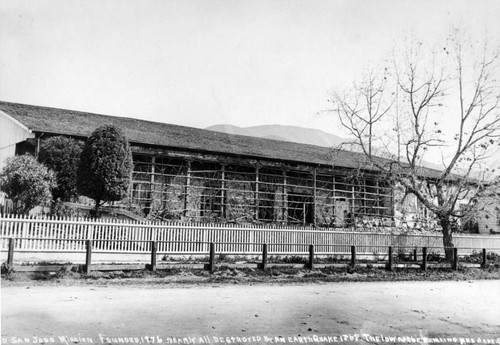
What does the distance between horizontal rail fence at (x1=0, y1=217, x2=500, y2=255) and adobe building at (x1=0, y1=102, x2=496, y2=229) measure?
3.13m

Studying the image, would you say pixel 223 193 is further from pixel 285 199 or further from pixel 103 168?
pixel 103 168

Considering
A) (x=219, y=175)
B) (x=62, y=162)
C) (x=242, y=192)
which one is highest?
(x=219, y=175)

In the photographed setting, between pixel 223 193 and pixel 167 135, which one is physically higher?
pixel 167 135

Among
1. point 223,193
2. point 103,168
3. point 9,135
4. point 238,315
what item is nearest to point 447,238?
point 223,193

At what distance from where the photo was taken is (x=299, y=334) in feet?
20.5

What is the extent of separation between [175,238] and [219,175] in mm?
10826

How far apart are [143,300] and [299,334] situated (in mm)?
3242

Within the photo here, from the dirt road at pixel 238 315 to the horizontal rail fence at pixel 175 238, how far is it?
11.2 ft

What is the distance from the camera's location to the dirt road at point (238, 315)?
19.2ft

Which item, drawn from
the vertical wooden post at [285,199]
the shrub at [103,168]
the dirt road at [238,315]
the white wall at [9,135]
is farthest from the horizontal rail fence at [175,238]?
the vertical wooden post at [285,199]

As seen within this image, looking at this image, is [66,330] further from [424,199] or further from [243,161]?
[243,161]

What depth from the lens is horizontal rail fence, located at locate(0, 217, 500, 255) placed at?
41.8 ft

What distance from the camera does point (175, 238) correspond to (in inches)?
628

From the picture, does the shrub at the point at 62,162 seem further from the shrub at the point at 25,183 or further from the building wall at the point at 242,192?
the building wall at the point at 242,192
